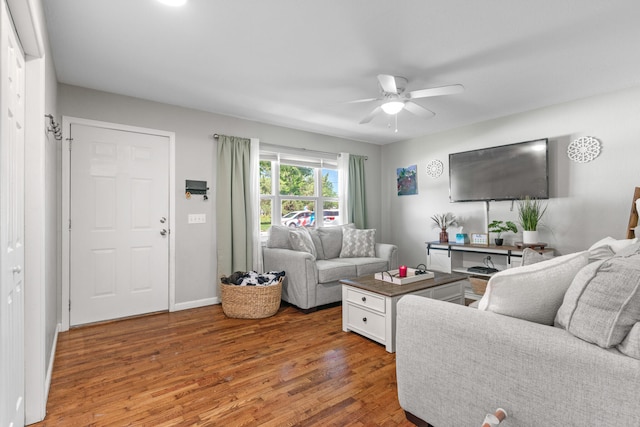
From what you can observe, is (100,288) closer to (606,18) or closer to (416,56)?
(416,56)

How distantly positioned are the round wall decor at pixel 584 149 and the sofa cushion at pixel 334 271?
109 inches

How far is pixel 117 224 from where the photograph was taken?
3.43m

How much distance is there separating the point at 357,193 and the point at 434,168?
1260 millimetres

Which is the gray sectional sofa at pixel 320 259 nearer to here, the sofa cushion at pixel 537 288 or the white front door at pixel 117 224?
the white front door at pixel 117 224

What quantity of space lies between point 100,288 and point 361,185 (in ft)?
12.6

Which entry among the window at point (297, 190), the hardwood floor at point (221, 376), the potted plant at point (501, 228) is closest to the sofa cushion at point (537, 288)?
the hardwood floor at point (221, 376)

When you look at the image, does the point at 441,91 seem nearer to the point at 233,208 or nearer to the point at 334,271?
the point at 334,271

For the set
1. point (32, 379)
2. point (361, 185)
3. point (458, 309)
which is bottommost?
point (32, 379)

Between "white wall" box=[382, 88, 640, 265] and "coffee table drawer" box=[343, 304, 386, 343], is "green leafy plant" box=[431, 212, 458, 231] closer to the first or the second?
"white wall" box=[382, 88, 640, 265]

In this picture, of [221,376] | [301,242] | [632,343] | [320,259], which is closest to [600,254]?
[632,343]

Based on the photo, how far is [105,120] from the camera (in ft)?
11.0

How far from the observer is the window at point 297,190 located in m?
4.66

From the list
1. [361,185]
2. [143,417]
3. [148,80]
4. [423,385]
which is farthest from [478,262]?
[148,80]

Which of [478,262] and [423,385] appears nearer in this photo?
[423,385]
